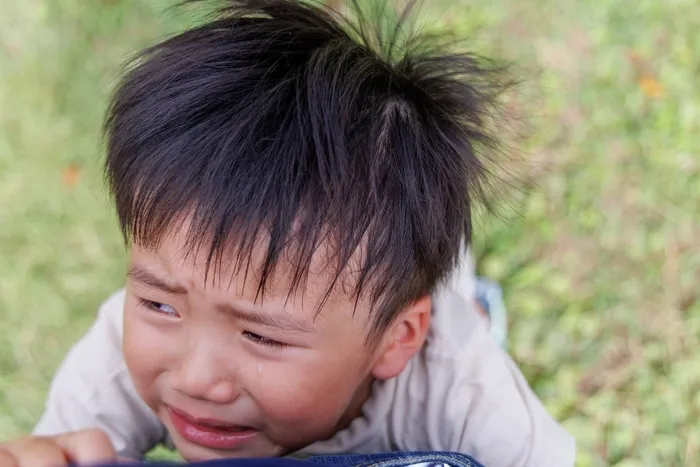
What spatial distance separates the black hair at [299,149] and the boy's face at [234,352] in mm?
33

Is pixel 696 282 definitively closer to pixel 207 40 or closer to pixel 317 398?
pixel 317 398

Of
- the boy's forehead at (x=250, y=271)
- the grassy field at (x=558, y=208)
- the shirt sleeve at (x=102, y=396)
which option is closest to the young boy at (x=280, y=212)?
the boy's forehead at (x=250, y=271)

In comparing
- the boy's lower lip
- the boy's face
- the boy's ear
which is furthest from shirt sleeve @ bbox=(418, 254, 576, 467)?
the boy's lower lip

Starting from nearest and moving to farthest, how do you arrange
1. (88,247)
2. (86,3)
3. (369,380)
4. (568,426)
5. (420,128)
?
(420,128) < (369,380) < (568,426) < (88,247) < (86,3)

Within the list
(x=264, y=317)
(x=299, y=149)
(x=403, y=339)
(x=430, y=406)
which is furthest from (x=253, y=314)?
(x=430, y=406)

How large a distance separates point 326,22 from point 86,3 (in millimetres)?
1684

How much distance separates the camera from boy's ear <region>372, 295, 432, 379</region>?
127 cm

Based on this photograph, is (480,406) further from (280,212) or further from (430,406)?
(280,212)

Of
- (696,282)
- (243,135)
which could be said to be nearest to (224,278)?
(243,135)

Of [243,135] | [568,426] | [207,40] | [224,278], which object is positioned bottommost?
[568,426]

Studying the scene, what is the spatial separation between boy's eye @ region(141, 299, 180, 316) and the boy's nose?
8cm

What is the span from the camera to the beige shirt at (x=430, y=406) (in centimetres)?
140

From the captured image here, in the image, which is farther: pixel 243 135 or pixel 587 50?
pixel 587 50

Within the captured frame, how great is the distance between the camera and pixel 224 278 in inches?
41.0
